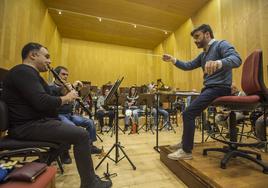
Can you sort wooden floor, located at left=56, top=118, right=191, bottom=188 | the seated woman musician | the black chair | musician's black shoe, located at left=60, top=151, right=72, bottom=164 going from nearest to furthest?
the black chair → wooden floor, located at left=56, top=118, right=191, bottom=188 → musician's black shoe, located at left=60, top=151, right=72, bottom=164 → the seated woman musician

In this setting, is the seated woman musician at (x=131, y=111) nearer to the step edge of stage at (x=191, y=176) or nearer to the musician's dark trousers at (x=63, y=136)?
the step edge of stage at (x=191, y=176)

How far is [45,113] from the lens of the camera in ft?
4.87

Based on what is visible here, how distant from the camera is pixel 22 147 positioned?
1.27 m

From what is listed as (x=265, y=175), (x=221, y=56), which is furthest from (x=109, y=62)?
(x=265, y=175)

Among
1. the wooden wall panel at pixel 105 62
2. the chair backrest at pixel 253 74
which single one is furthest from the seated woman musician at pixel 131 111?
the wooden wall panel at pixel 105 62

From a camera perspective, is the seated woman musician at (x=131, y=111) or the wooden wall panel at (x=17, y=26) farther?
the seated woman musician at (x=131, y=111)

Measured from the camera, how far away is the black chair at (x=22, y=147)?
4.10 feet

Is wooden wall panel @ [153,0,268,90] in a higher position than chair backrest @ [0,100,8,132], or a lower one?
higher

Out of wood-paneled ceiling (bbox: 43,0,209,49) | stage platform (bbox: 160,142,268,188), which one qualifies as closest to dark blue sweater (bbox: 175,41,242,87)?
stage platform (bbox: 160,142,268,188)

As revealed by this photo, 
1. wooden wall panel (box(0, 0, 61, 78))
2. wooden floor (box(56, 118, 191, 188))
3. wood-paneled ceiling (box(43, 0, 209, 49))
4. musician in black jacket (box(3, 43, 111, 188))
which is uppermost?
wood-paneled ceiling (box(43, 0, 209, 49))

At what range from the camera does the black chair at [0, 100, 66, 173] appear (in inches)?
49.3

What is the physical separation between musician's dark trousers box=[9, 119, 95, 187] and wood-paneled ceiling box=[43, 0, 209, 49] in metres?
6.23

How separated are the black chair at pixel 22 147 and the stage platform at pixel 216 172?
1193 millimetres

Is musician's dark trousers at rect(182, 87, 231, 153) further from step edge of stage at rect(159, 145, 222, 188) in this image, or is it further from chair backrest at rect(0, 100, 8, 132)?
chair backrest at rect(0, 100, 8, 132)
